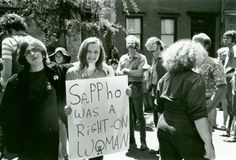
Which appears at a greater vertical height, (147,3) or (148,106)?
(147,3)

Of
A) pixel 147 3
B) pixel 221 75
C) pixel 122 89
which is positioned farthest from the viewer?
pixel 147 3

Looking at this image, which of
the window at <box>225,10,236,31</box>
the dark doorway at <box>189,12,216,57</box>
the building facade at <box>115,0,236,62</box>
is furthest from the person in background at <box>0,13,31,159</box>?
the window at <box>225,10,236,31</box>

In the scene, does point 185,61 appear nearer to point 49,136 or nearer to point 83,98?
point 83,98

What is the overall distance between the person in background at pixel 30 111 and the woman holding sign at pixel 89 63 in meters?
0.62

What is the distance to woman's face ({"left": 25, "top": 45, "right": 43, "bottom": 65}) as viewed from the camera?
3.78 meters

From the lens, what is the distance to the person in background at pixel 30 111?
3727mm

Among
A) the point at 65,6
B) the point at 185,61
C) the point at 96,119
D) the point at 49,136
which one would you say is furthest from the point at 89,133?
the point at 65,6

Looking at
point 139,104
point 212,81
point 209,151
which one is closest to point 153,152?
point 139,104

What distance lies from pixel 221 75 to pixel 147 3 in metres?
13.7

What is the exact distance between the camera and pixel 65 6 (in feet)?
41.1

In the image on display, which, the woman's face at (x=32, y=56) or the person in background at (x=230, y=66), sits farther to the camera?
the person in background at (x=230, y=66)

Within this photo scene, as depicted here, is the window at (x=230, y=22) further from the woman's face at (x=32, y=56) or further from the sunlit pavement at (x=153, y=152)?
the woman's face at (x=32, y=56)

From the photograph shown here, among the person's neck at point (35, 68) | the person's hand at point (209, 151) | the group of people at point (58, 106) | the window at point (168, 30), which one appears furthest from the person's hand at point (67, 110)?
the window at point (168, 30)

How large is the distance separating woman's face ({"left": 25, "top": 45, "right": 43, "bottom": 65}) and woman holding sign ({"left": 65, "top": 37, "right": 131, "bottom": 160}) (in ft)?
2.26
